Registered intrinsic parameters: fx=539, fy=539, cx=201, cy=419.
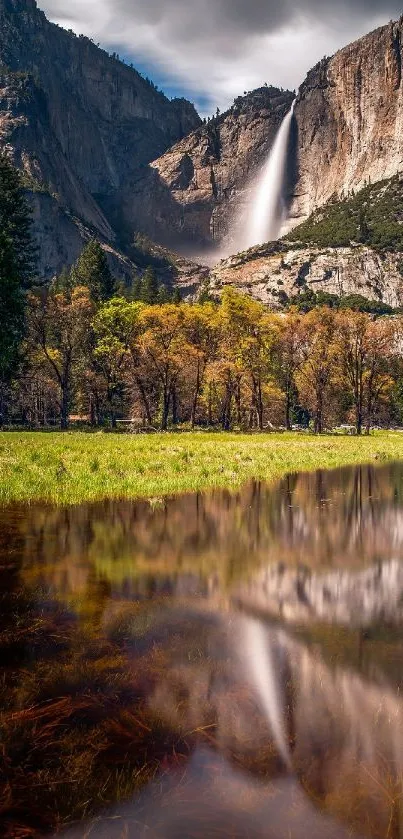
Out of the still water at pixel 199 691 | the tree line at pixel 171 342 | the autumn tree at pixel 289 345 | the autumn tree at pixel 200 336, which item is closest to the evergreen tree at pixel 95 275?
the tree line at pixel 171 342

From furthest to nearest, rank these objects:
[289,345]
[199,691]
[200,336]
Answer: [289,345], [200,336], [199,691]

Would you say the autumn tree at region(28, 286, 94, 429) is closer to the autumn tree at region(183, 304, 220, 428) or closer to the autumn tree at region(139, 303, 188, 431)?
the autumn tree at region(139, 303, 188, 431)

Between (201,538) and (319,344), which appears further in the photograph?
(319,344)

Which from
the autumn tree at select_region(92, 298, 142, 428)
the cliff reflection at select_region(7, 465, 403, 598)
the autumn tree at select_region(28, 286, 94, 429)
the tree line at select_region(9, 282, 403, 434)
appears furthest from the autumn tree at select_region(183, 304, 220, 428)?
the cliff reflection at select_region(7, 465, 403, 598)

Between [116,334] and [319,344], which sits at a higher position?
[116,334]

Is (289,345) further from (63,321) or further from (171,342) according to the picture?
(63,321)

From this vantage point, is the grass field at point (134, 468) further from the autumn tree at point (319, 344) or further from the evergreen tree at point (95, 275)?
the evergreen tree at point (95, 275)

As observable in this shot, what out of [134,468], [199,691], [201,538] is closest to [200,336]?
[134,468]

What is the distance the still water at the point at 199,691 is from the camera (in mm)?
3693

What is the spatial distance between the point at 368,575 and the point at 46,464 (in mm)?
15721

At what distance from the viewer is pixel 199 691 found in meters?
5.22

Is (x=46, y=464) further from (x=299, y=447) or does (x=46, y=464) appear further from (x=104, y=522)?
(x=299, y=447)

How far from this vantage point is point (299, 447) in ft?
131

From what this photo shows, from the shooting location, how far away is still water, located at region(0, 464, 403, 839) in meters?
3.69
